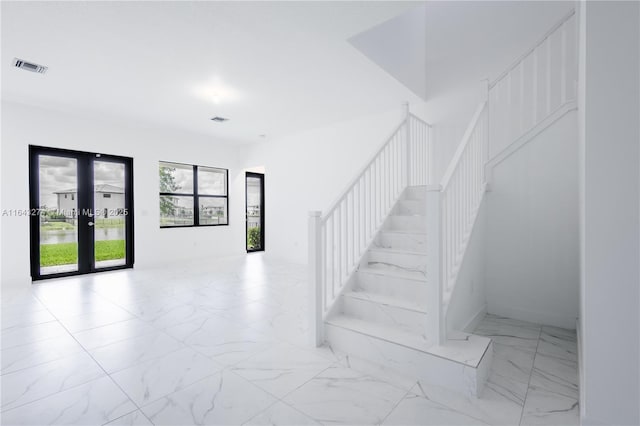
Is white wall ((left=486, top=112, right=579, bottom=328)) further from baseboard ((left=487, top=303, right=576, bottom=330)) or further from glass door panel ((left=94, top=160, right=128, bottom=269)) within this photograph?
glass door panel ((left=94, top=160, right=128, bottom=269))

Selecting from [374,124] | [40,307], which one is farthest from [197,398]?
[374,124]

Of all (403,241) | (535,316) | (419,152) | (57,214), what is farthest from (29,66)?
(535,316)

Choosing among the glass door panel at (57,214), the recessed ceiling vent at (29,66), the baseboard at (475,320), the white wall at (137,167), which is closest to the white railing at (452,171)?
the baseboard at (475,320)

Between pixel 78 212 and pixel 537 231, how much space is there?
688 cm

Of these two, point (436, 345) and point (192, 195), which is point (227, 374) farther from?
point (192, 195)

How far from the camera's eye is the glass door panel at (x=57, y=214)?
17.1 ft

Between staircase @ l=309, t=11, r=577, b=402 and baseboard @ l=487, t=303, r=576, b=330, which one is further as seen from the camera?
baseboard @ l=487, t=303, r=576, b=330

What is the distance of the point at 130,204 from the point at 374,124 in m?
4.88

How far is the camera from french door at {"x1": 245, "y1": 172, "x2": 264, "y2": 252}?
865 cm

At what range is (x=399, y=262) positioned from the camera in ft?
10.1

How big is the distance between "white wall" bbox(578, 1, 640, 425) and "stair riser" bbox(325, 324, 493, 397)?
0.59 metres

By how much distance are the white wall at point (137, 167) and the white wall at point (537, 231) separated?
5.97 meters

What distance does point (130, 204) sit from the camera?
6184 millimetres

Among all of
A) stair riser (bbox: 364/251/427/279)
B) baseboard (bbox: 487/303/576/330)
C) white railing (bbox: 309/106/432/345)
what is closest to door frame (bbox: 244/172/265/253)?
white railing (bbox: 309/106/432/345)
